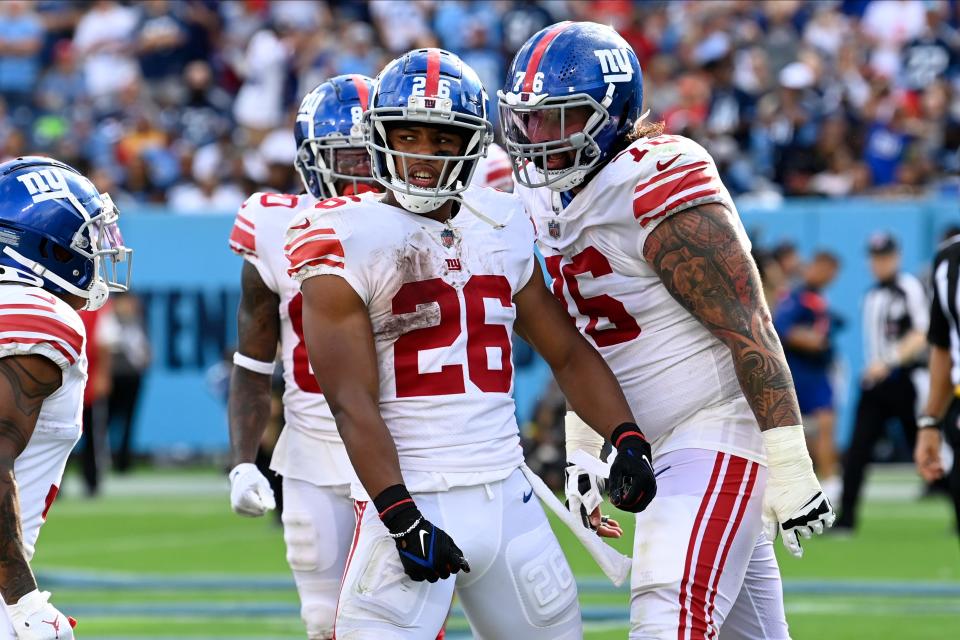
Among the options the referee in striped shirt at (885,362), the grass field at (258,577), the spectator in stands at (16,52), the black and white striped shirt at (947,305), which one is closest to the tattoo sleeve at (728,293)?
the black and white striped shirt at (947,305)

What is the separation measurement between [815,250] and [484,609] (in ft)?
30.9

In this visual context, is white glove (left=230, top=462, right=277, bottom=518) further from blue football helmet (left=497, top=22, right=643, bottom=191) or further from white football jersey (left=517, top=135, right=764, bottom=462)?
blue football helmet (left=497, top=22, right=643, bottom=191)

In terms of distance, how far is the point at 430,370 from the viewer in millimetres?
3729

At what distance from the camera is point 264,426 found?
16.4 feet

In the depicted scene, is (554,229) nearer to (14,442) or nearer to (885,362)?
(14,442)

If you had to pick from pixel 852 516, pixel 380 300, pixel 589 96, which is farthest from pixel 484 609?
pixel 852 516

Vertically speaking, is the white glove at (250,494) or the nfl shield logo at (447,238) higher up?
the nfl shield logo at (447,238)

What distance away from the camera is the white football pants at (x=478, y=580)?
3621 mm

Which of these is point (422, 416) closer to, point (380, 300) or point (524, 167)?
point (380, 300)

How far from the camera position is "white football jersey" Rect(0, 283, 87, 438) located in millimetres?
3484

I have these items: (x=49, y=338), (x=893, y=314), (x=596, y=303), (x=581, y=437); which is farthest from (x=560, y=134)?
(x=893, y=314)

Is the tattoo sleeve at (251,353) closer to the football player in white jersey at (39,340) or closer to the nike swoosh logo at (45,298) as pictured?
the football player in white jersey at (39,340)

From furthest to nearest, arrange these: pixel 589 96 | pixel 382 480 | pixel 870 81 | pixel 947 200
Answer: pixel 870 81 → pixel 947 200 → pixel 589 96 → pixel 382 480

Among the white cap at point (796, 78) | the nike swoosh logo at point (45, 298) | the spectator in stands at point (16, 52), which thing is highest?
the spectator in stands at point (16, 52)
